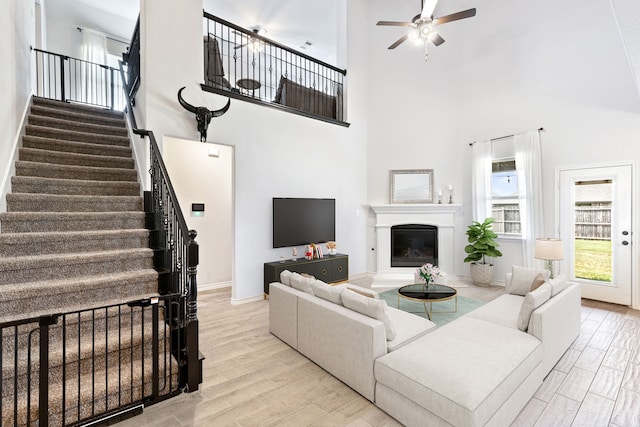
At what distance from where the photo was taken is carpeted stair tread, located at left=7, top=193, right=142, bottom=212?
9.64 feet

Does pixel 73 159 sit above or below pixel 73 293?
Result: above

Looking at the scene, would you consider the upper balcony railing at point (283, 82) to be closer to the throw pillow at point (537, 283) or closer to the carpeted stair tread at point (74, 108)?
the carpeted stair tread at point (74, 108)

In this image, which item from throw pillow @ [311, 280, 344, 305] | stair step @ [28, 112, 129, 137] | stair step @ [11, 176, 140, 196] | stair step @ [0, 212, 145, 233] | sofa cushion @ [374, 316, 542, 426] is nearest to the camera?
sofa cushion @ [374, 316, 542, 426]

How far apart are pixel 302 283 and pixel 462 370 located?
5.75 ft

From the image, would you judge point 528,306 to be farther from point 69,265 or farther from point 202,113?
point 202,113

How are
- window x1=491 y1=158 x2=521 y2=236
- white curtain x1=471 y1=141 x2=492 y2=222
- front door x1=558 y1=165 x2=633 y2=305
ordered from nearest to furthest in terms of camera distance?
front door x1=558 y1=165 x2=633 y2=305
window x1=491 y1=158 x2=521 y2=236
white curtain x1=471 y1=141 x2=492 y2=222

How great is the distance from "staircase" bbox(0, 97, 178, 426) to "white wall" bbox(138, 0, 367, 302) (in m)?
1.18

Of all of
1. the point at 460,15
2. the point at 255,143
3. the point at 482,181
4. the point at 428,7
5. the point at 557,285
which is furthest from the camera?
the point at 482,181

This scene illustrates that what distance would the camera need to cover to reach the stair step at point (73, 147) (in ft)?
12.2

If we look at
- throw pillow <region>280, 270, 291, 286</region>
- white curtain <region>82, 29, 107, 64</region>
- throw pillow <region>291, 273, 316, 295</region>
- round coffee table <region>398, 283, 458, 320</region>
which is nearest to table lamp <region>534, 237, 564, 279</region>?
round coffee table <region>398, 283, 458, 320</region>

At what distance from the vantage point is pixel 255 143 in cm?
517

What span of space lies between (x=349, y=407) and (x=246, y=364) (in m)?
1.15

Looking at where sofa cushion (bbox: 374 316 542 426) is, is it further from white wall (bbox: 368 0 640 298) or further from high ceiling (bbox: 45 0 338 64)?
high ceiling (bbox: 45 0 338 64)

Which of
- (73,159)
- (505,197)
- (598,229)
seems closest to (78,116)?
(73,159)
